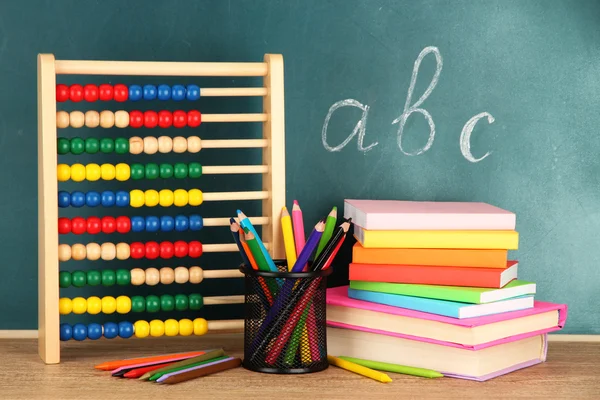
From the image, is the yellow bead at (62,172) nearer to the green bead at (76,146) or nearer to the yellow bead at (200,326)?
the green bead at (76,146)

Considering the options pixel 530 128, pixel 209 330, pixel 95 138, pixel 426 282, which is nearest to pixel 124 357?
pixel 209 330

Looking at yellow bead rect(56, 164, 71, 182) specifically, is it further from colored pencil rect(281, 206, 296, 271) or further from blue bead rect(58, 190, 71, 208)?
colored pencil rect(281, 206, 296, 271)

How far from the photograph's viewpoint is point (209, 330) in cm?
146

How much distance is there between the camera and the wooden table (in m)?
1.18

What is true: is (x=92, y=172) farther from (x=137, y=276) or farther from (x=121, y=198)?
(x=137, y=276)

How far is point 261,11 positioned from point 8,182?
538mm

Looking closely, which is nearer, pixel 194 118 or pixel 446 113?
pixel 194 118

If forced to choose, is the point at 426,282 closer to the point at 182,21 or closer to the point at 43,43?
the point at 182,21

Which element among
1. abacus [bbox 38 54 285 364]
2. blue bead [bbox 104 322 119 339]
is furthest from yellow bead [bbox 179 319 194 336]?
blue bead [bbox 104 322 119 339]

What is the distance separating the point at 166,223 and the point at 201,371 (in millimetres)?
283

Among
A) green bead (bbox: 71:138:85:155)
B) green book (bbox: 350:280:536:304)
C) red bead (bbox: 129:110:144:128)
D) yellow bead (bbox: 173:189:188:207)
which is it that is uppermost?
red bead (bbox: 129:110:144:128)

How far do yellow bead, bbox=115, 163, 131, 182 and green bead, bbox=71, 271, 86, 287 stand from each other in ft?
0.55

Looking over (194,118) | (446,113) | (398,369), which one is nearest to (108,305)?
(194,118)

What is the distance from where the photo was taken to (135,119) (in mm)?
1420
